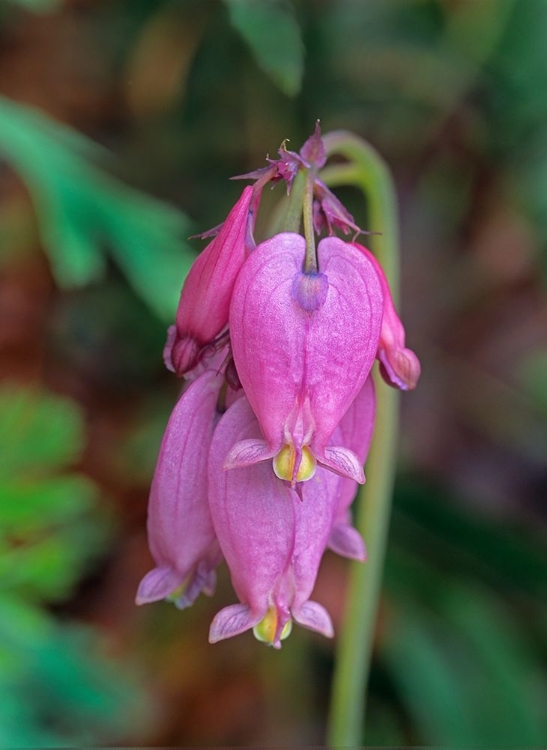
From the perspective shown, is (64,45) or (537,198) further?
(64,45)

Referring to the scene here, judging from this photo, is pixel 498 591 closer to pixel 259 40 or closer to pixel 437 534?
pixel 437 534

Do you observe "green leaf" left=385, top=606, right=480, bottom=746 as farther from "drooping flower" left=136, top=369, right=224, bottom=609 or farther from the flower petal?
the flower petal

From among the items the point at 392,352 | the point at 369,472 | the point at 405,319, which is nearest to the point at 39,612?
the point at 369,472

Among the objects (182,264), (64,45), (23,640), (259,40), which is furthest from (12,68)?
(23,640)

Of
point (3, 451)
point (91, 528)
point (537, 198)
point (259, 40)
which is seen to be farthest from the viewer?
point (537, 198)

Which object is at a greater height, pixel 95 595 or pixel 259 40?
pixel 259 40

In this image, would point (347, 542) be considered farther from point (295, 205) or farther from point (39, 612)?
point (39, 612)

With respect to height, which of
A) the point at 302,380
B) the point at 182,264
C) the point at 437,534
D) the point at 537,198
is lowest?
the point at 437,534
